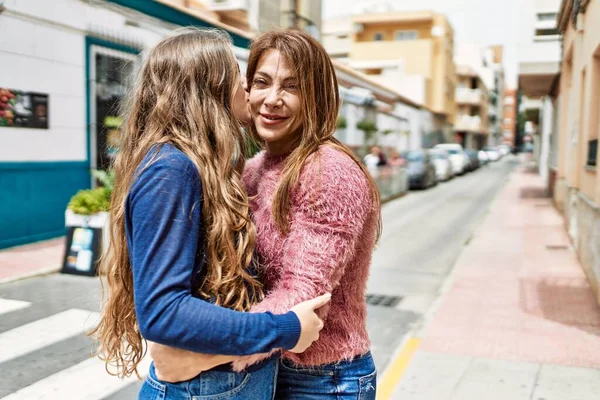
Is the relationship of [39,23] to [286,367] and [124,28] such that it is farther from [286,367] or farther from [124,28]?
[286,367]

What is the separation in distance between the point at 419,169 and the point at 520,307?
1678 centimetres

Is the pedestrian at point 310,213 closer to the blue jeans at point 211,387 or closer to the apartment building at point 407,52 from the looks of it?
the blue jeans at point 211,387

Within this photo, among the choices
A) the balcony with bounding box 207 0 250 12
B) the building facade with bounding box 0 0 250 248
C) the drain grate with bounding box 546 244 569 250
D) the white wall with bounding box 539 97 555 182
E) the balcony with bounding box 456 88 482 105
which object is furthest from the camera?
the balcony with bounding box 456 88 482 105

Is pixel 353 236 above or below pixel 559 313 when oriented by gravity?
above

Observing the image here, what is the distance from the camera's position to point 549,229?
42.6 feet

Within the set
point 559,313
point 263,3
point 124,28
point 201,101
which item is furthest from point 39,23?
point 263,3

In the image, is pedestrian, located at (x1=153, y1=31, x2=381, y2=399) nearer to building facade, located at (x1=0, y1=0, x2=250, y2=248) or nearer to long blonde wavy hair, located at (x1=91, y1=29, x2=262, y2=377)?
long blonde wavy hair, located at (x1=91, y1=29, x2=262, y2=377)

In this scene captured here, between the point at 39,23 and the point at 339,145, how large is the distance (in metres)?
8.65

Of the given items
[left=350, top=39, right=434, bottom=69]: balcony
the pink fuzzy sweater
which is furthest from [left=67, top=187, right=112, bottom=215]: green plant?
[left=350, top=39, right=434, bottom=69]: balcony

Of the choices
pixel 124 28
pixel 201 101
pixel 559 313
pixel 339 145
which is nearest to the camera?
pixel 201 101

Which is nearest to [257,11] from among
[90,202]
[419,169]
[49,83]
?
[419,169]

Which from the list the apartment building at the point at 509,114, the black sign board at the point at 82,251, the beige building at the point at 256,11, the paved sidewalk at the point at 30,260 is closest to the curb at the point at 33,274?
the paved sidewalk at the point at 30,260

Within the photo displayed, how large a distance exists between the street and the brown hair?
3054 mm

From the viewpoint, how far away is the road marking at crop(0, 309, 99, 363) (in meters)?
4.72
